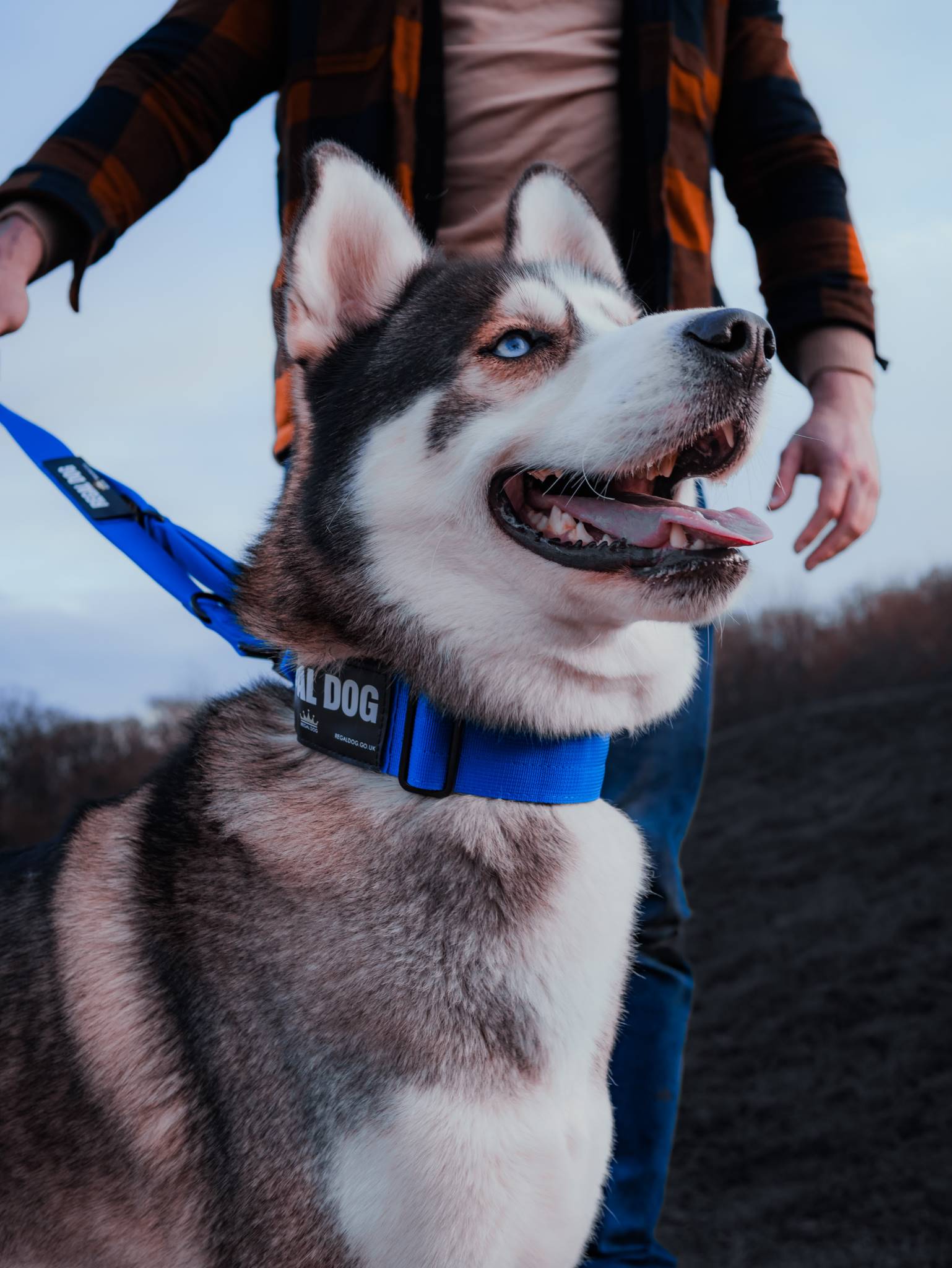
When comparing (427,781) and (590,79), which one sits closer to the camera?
(427,781)

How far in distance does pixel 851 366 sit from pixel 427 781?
1.69 m

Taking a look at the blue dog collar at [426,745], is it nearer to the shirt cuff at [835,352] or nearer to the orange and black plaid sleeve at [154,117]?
the orange and black plaid sleeve at [154,117]

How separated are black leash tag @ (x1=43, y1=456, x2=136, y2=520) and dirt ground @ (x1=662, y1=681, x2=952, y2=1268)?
13.6 ft

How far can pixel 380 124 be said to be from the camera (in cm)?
276

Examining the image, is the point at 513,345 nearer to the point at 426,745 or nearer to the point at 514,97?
the point at 426,745

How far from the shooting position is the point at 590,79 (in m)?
2.86

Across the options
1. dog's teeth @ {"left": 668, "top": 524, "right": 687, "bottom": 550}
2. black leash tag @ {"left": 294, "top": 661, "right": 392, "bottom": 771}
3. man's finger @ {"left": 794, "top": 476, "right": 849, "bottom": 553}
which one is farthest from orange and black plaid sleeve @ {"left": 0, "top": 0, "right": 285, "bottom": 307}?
man's finger @ {"left": 794, "top": 476, "right": 849, "bottom": 553}

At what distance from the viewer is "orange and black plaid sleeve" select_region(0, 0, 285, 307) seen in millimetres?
2564

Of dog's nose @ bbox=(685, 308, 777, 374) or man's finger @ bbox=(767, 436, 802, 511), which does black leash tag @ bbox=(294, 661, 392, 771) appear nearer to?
dog's nose @ bbox=(685, 308, 777, 374)

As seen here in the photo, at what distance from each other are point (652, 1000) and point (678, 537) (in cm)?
123

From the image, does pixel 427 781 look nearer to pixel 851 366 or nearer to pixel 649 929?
pixel 649 929

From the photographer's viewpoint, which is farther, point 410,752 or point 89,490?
point 89,490

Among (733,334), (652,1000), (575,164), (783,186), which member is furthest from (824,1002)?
(733,334)

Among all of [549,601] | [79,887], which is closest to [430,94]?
[549,601]
